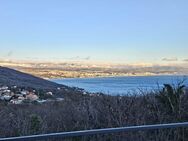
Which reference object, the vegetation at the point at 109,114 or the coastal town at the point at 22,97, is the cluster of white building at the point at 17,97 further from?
the vegetation at the point at 109,114

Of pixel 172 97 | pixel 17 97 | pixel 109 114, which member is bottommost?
pixel 17 97

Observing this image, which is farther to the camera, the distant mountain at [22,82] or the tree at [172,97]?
the distant mountain at [22,82]

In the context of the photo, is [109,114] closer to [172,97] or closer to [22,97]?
[172,97]

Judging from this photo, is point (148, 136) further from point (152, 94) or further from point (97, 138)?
point (152, 94)

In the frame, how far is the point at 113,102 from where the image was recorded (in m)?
10.1

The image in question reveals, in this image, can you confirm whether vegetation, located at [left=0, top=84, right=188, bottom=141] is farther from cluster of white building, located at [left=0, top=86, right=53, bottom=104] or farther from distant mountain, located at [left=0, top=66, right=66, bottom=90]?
distant mountain, located at [left=0, top=66, right=66, bottom=90]

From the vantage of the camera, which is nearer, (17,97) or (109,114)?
(109,114)

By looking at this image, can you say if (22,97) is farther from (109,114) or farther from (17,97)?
(109,114)

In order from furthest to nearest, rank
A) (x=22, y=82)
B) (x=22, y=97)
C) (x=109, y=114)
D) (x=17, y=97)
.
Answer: (x=22, y=82) → (x=17, y=97) → (x=22, y=97) → (x=109, y=114)

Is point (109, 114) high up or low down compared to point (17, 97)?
up

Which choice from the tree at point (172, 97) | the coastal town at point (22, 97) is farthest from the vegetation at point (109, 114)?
the coastal town at point (22, 97)

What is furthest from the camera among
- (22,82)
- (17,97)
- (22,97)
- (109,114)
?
(22,82)

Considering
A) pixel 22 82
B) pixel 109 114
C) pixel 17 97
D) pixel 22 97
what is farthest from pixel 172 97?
pixel 22 82

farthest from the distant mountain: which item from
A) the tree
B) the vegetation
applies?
the tree
